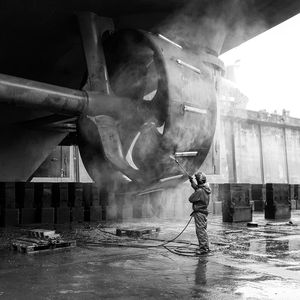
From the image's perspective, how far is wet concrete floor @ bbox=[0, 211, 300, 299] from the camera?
281cm

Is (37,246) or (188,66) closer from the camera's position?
(37,246)

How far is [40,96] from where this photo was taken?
498 centimetres

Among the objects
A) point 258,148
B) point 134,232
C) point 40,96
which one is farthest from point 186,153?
point 258,148

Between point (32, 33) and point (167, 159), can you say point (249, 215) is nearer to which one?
point (167, 159)

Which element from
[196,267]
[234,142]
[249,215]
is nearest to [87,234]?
[196,267]

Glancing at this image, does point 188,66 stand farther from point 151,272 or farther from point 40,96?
A: point 151,272

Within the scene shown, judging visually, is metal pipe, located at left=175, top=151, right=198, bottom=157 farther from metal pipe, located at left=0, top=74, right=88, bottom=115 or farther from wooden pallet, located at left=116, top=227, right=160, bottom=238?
wooden pallet, located at left=116, top=227, right=160, bottom=238

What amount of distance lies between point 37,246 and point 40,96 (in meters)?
1.89

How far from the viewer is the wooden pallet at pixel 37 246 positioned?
477cm

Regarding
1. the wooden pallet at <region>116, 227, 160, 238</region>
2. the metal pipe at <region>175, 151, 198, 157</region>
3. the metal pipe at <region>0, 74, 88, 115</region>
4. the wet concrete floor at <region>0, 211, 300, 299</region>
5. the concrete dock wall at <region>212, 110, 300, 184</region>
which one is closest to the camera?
the wet concrete floor at <region>0, 211, 300, 299</region>

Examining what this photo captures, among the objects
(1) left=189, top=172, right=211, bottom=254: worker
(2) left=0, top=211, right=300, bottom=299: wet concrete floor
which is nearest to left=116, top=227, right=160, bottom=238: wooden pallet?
(2) left=0, top=211, right=300, bottom=299: wet concrete floor

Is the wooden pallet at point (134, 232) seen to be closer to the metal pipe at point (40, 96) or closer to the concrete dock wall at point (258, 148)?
the metal pipe at point (40, 96)

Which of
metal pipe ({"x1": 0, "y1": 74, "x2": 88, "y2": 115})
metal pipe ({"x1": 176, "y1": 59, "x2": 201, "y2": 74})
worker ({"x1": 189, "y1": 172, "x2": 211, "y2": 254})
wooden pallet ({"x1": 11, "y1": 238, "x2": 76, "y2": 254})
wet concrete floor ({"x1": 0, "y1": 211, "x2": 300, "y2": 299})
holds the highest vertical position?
metal pipe ({"x1": 176, "y1": 59, "x2": 201, "y2": 74})

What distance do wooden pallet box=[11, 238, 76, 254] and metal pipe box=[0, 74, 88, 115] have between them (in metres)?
1.76
